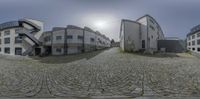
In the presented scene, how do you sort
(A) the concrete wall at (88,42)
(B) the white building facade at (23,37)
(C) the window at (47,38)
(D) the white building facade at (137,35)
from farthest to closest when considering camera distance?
(B) the white building facade at (23,37)
(C) the window at (47,38)
(A) the concrete wall at (88,42)
(D) the white building facade at (137,35)

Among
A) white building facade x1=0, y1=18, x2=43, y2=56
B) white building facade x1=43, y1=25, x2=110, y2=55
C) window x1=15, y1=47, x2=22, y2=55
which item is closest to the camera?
white building facade x1=43, y1=25, x2=110, y2=55

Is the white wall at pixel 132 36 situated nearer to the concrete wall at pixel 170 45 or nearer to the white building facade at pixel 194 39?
the concrete wall at pixel 170 45

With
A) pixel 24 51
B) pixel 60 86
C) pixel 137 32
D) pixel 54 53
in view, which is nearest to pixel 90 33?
pixel 54 53

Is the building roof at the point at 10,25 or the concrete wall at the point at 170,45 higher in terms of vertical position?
the building roof at the point at 10,25

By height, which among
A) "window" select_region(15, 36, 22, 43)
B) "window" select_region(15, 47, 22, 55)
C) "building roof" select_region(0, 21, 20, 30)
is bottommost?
"window" select_region(15, 47, 22, 55)

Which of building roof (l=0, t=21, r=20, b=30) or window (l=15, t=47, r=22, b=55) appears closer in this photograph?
window (l=15, t=47, r=22, b=55)

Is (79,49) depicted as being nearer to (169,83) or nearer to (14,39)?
(14,39)

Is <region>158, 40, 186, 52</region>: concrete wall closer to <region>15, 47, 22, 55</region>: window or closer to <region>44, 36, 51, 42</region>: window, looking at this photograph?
<region>44, 36, 51, 42</region>: window

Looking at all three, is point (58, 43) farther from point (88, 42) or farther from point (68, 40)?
point (88, 42)

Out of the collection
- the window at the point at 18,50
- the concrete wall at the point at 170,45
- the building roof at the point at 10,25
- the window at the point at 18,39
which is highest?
the building roof at the point at 10,25

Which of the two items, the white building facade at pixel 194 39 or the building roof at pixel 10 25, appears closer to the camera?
the building roof at pixel 10 25

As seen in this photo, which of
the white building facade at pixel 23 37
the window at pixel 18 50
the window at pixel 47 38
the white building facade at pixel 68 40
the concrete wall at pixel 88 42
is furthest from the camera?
the window at pixel 18 50

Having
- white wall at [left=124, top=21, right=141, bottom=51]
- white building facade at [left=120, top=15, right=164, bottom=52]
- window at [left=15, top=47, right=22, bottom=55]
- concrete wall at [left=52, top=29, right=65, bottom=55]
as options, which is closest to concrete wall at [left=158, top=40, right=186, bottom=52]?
white building facade at [left=120, top=15, right=164, bottom=52]

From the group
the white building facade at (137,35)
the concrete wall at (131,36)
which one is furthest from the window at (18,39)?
the concrete wall at (131,36)
